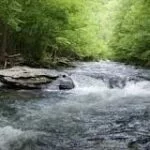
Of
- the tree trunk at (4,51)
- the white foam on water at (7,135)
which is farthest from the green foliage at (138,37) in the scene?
the white foam on water at (7,135)

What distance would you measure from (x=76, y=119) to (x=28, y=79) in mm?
7552

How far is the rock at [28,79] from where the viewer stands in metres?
18.9

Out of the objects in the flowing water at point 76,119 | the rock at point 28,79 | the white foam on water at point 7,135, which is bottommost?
the flowing water at point 76,119

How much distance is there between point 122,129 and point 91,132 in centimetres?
99

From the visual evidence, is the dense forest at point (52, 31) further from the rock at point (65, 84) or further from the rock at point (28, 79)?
the rock at point (65, 84)

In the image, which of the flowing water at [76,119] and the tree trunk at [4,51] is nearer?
the flowing water at [76,119]

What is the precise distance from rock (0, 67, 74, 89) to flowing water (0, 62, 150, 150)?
2.22ft

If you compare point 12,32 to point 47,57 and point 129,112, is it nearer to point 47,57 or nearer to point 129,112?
point 47,57

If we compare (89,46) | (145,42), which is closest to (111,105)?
(145,42)

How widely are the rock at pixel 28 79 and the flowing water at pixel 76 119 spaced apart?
68 centimetres

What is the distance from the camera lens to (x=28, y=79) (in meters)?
19.4

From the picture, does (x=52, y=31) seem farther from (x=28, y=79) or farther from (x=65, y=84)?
(x=28, y=79)

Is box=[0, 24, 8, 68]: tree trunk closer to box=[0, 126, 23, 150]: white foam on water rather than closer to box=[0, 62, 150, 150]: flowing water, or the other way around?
box=[0, 62, 150, 150]: flowing water

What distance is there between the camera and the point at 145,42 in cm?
3164
